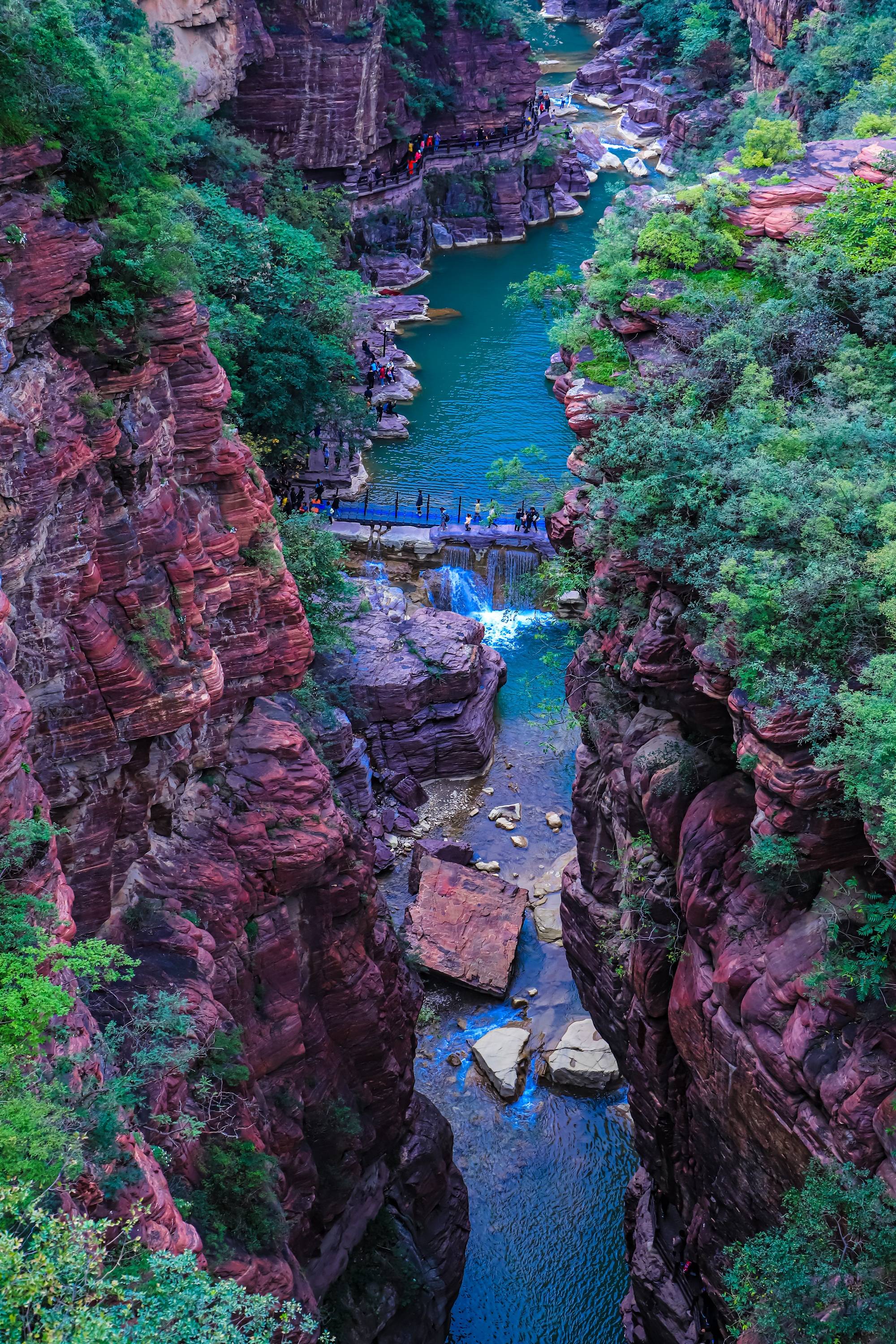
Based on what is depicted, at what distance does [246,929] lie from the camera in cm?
1903

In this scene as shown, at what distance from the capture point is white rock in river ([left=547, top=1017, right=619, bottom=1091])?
28.5m

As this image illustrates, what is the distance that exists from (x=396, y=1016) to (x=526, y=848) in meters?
13.1

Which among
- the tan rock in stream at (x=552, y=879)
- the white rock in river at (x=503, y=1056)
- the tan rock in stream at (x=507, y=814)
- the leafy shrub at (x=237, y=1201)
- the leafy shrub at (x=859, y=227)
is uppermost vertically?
the leafy shrub at (x=859, y=227)

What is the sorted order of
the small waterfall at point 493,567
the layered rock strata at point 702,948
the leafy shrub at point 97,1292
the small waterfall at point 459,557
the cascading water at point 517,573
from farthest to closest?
the small waterfall at point 459,557 < the small waterfall at point 493,567 < the cascading water at point 517,573 < the layered rock strata at point 702,948 < the leafy shrub at point 97,1292

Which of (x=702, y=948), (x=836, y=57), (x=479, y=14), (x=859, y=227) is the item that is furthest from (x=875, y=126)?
(x=479, y=14)

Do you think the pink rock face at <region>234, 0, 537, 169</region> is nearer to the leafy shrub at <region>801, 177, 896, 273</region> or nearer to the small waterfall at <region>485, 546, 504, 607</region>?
the small waterfall at <region>485, 546, 504, 607</region>

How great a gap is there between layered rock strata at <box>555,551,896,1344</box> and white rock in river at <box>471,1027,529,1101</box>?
329 centimetres

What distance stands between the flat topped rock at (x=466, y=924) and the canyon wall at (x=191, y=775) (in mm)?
7447

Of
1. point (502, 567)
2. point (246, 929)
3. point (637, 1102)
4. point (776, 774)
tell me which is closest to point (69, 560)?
point (246, 929)

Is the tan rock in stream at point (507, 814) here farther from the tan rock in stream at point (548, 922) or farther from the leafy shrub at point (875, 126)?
the leafy shrub at point (875, 126)

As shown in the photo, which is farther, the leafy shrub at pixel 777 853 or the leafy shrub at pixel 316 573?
the leafy shrub at pixel 316 573

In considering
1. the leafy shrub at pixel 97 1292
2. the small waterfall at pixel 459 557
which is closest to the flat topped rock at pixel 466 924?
the small waterfall at pixel 459 557

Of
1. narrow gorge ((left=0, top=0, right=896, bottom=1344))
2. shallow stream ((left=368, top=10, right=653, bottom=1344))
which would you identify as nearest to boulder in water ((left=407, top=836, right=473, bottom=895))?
narrow gorge ((left=0, top=0, right=896, bottom=1344))

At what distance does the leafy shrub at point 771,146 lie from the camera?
87.4 feet
